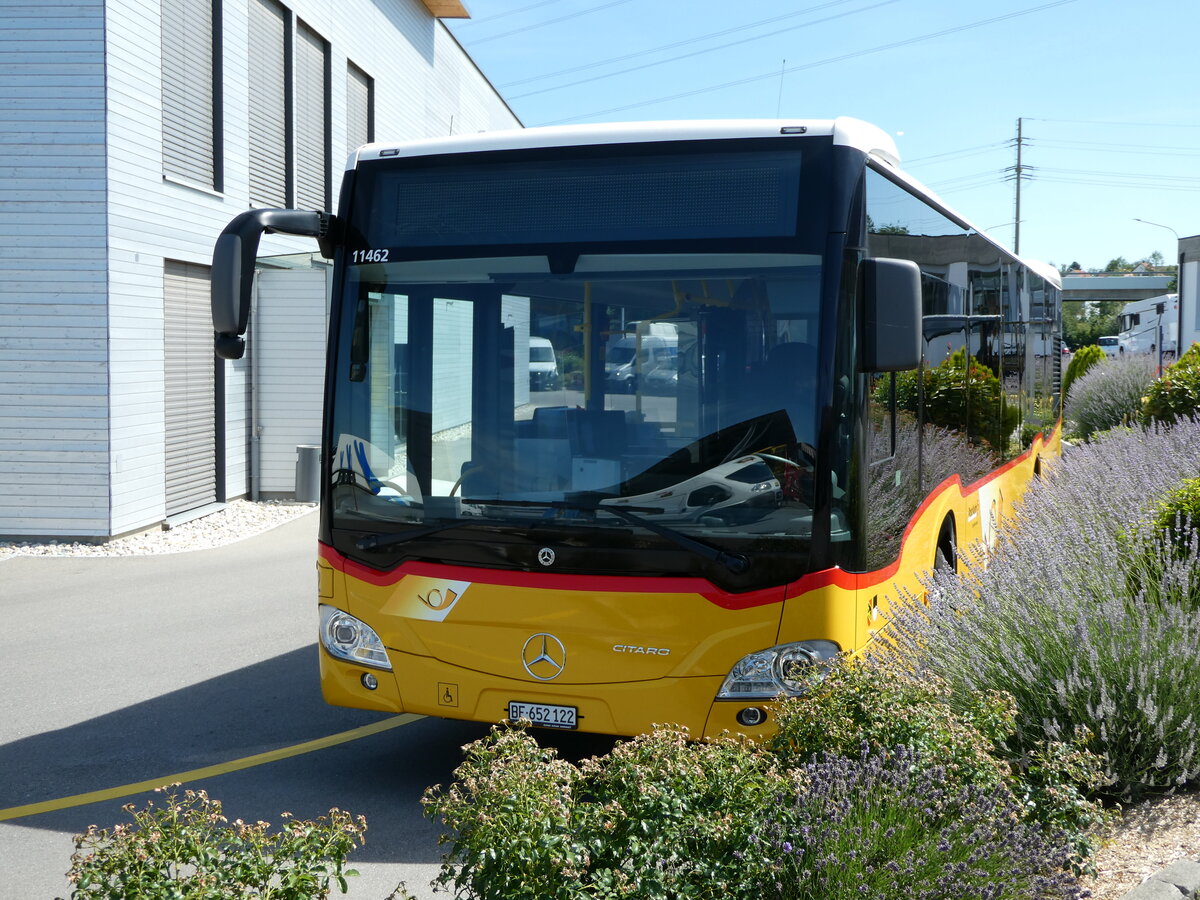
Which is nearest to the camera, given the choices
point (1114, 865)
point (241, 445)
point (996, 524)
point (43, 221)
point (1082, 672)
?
point (1114, 865)

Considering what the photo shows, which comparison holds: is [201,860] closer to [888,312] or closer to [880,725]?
[880,725]

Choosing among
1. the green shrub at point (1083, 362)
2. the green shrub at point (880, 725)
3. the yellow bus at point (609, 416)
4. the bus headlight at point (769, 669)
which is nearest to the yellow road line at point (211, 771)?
the yellow bus at point (609, 416)

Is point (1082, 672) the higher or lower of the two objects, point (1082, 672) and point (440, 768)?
the higher

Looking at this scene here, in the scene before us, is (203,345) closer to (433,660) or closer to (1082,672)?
(433,660)

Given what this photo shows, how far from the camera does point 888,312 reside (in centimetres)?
511

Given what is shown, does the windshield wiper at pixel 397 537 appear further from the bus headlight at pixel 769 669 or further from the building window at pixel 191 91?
the building window at pixel 191 91

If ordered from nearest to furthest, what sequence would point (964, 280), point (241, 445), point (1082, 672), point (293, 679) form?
point (1082, 672), point (293, 679), point (964, 280), point (241, 445)

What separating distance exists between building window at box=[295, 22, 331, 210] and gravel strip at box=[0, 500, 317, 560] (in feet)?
17.8

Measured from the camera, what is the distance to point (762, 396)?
5137 mm

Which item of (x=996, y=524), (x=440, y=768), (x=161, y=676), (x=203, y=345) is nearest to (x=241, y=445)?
(x=203, y=345)

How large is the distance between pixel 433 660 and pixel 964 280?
17.0 feet

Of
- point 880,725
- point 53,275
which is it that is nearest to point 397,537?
point 880,725

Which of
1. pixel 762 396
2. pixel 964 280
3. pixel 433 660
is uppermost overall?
pixel 964 280

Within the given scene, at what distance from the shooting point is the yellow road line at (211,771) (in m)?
5.63
